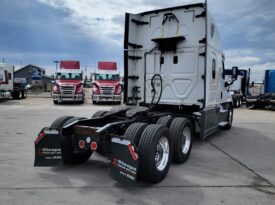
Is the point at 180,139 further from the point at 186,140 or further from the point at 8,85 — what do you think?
the point at 8,85

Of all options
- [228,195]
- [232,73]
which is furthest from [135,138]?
[232,73]

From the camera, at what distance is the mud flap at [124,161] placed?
13.9 feet

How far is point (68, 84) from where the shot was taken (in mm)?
23219

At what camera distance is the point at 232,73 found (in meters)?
9.90

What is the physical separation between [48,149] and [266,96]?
19.7 meters

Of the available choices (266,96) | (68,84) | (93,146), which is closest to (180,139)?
(93,146)

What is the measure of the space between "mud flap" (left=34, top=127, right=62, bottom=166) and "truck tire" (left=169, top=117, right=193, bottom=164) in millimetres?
2222

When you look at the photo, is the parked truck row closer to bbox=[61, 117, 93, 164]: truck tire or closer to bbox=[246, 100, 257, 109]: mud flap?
bbox=[246, 100, 257, 109]: mud flap

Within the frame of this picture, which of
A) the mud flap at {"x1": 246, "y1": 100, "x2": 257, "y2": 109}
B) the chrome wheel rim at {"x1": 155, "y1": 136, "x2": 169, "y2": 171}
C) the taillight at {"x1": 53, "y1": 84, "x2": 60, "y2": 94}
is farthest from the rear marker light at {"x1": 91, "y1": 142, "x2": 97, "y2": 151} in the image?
the mud flap at {"x1": 246, "y1": 100, "x2": 257, "y2": 109}

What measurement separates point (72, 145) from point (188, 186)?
7.05 ft

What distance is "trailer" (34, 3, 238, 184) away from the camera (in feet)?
17.2

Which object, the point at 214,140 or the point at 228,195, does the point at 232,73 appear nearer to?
the point at 214,140

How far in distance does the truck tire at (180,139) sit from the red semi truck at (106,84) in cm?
1720

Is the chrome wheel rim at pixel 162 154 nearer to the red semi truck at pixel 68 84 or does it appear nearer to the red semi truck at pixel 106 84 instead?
the red semi truck at pixel 106 84
